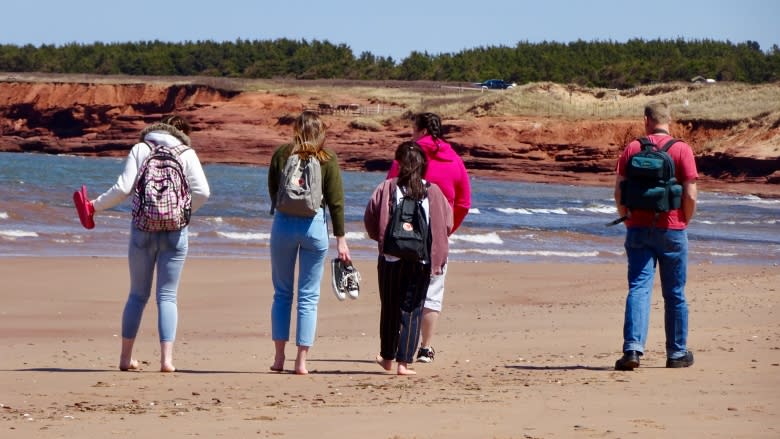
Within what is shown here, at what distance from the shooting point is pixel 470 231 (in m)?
24.3

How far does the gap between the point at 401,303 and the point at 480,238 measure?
15701 mm

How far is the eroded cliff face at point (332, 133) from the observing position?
64188 millimetres

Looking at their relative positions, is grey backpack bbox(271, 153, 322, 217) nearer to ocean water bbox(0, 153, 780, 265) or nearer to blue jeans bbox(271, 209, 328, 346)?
blue jeans bbox(271, 209, 328, 346)

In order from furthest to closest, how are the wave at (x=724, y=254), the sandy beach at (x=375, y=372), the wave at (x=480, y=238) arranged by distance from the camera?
the wave at (x=480, y=238), the wave at (x=724, y=254), the sandy beach at (x=375, y=372)

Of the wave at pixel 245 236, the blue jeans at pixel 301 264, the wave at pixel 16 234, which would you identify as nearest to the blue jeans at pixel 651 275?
the blue jeans at pixel 301 264

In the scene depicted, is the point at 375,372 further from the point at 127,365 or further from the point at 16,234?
the point at 16,234

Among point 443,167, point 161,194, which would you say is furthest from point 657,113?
point 161,194

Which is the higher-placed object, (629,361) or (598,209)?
(629,361)

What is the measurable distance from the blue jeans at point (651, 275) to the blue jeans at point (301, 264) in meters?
1.90

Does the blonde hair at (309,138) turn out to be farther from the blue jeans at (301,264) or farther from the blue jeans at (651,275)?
the blue jeans at (651,275)

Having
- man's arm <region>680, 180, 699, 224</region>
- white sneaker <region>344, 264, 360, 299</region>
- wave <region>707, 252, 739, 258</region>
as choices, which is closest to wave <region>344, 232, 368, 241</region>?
wave <region>707, 252, 739, 258</region>

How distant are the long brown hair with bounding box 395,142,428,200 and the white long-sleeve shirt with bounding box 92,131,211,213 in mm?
1174

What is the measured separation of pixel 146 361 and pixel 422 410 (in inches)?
106

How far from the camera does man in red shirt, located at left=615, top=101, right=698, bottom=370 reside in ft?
23.4
